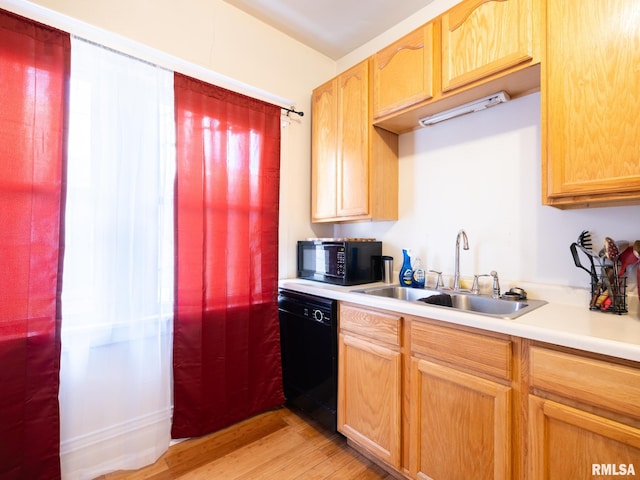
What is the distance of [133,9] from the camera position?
64.9 inches

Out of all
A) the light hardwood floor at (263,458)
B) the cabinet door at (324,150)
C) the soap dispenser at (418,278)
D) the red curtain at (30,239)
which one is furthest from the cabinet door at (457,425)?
the red curtain at (30,239)

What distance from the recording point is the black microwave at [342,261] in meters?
1.99

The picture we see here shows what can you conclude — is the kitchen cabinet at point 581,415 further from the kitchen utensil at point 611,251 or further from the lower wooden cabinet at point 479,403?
the kitchen utensil at point 611,251

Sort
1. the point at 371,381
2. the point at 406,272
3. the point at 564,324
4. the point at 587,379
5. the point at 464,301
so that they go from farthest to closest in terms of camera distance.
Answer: the point at 406,272 → the point at 464,301 → the point at 371,381 → the point at 564,324 → the point at 587,379

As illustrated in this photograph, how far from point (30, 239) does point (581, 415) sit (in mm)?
2195

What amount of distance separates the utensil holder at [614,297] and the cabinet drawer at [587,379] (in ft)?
1.56

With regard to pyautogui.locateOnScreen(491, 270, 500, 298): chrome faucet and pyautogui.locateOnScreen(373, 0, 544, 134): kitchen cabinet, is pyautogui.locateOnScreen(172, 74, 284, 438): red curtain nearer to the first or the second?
pyautogui.locateOnScreen(373, 0, 544, 134): kitchen cabinet

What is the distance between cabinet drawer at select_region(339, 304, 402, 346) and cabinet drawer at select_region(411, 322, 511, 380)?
0.10 metres

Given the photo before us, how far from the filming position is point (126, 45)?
1647 mm

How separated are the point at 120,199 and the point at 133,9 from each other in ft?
3.52

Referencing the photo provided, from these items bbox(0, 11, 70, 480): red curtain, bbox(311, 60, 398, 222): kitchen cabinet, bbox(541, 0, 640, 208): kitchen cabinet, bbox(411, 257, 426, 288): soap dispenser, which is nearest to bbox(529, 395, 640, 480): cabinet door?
bbox(541, 0, 640, 208): kitchen cabinet

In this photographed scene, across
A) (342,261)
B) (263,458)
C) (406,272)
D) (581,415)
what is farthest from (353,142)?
(263,458)

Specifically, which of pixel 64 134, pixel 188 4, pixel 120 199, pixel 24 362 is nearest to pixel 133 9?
pixel 188 4

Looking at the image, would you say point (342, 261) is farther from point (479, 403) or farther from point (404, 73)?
point (404, 73)
